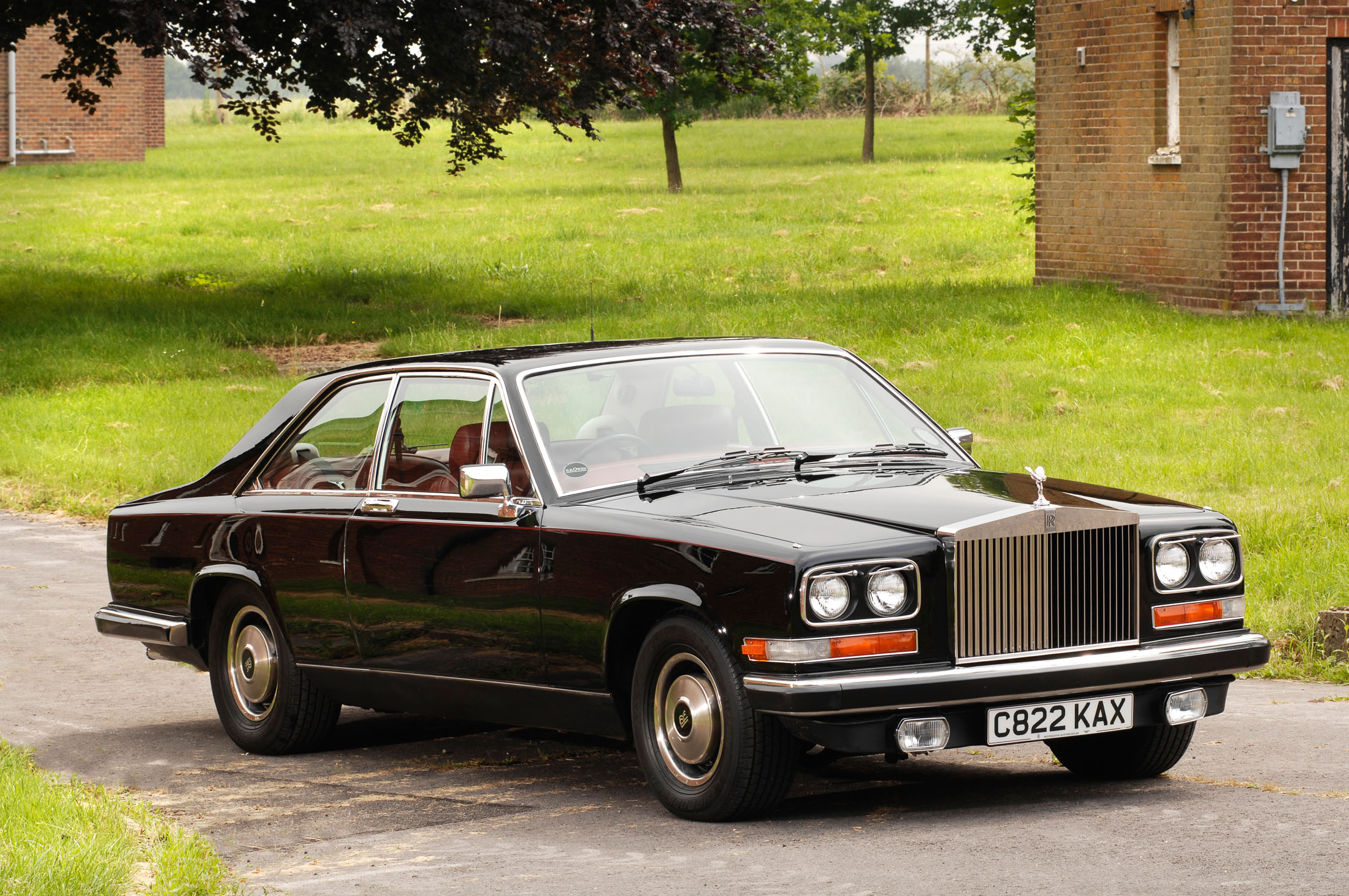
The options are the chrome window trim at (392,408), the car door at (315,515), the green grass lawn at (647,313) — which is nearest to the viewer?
the chrome window trim at (392,408)

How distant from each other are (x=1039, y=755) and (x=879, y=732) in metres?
1.81

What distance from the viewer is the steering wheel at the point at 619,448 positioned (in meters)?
6.78

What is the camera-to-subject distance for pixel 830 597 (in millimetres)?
5648

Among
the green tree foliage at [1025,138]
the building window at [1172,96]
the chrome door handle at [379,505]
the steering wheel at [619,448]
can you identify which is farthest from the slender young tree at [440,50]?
the steering wheel at [619,448]

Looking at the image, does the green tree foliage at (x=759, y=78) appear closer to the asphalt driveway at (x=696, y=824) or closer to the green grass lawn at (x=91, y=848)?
the asphalt driveway at (x=696, y=824)

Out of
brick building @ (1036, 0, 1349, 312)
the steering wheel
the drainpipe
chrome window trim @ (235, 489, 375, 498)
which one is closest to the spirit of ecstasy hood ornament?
the steering wheel

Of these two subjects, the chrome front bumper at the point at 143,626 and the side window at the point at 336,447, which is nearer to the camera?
the side window at the point at 336,447

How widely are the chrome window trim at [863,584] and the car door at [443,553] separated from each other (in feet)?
4.22

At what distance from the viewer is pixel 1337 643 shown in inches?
346

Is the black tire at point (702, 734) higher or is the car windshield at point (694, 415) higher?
the car windshield at point (694, 415)

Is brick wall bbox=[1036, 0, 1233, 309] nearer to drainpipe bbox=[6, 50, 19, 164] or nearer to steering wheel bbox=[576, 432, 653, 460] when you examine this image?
steering wheel bbox=[576, 432, 653, 460]

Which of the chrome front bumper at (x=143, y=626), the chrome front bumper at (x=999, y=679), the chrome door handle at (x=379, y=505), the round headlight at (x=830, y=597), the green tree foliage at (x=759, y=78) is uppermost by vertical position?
the green tree foliage at (x=759, y=78)

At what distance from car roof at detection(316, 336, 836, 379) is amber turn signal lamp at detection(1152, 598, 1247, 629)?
5.90 ft

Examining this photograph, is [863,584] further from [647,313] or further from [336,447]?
[647,313]
